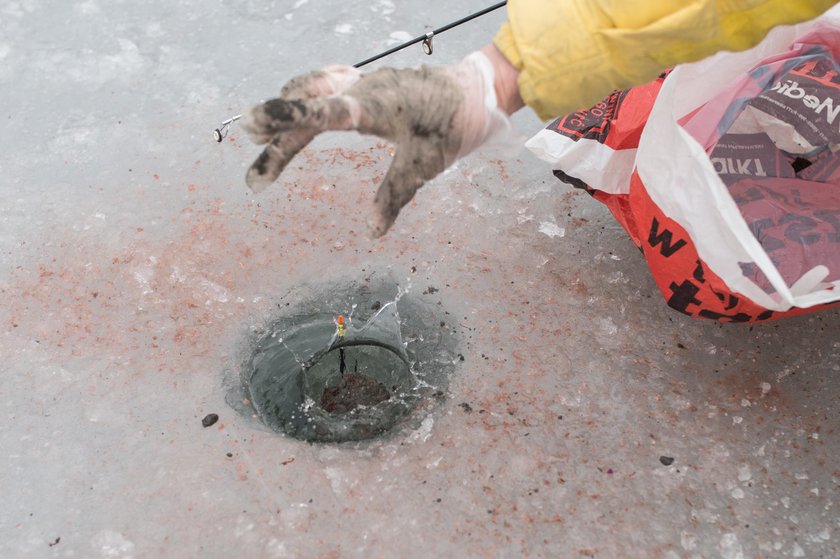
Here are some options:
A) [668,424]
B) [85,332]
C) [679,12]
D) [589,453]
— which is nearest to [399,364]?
[589,453]

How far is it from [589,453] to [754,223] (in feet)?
2.41

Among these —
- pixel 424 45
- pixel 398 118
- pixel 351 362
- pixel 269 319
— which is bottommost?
pixel 351 362

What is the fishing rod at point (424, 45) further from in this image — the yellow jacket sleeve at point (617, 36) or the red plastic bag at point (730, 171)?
the yellow jacket sleeve at point (617, 36)

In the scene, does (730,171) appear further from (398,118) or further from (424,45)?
(398,118)

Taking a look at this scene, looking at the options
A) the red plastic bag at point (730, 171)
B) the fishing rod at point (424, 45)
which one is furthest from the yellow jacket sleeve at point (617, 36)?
the fishing rod at point (424, 45)

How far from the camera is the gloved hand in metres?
1.02

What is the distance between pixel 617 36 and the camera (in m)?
0.94

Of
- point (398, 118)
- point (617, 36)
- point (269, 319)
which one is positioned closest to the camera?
point (617, 36)

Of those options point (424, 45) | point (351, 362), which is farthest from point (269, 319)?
point (424, 45)

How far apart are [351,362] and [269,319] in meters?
0.22

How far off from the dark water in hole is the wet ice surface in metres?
0.05

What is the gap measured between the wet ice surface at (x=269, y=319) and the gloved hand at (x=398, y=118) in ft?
1.90

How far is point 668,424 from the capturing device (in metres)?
1.51

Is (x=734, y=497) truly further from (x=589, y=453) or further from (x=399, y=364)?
(x=399, y=364)
